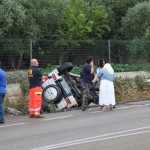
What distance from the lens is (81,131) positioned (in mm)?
12000

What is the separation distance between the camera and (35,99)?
51.4 ft

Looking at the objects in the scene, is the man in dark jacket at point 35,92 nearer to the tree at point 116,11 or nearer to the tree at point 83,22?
the tree at point 83,22

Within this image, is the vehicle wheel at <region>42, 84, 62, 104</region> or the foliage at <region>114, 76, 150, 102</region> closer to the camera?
the vehicle wheel at <region>42, 84, 62, 104</region>

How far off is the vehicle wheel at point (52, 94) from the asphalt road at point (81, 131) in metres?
0.89

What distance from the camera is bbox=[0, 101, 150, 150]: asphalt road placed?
33.0 feet

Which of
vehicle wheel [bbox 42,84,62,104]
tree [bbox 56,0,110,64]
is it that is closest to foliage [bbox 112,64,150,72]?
tree [bbox 56,0,110,64]

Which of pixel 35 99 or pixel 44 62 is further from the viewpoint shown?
pixel 44 62

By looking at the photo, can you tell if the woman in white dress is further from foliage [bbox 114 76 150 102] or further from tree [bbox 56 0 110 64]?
tree [bbox 56 0 110 64]

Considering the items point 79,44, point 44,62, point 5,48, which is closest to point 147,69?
point 79,44

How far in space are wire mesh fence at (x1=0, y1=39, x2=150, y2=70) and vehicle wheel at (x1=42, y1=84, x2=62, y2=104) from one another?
9.63 ft

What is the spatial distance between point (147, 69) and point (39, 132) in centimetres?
1578

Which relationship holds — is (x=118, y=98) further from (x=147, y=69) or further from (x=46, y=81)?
(x=147, y=69)

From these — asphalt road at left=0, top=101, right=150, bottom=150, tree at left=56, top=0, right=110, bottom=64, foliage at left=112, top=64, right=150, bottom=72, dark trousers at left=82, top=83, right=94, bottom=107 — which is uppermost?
tree at left=56, top=0, right=110, bottom=64

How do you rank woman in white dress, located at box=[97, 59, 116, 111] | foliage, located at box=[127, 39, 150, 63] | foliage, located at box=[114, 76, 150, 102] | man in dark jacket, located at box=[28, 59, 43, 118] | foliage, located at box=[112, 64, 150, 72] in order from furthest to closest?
foliage, located at box=[127, 39, 150, 63] < foliage, located at box=[112, 64, 150, 72] < foliage, located at box=[114, 76, 150, 102] < woman in white dress, located at box=[97, 59, 116, 111] < man in dark jacket, located at box=[28, 59, 43, 118]
